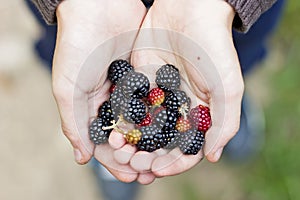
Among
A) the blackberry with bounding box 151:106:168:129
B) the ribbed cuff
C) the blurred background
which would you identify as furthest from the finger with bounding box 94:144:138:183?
the blurred background

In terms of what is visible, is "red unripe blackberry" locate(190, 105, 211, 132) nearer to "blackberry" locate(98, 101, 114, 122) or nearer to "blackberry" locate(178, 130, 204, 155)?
"blackberry" locate(178, 130, 204, 155)

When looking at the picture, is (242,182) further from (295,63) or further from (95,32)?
(95,32)

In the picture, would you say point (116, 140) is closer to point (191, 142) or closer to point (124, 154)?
point (124, 154)

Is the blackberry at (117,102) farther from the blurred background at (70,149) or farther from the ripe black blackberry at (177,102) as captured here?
the blurred background at (70,149)

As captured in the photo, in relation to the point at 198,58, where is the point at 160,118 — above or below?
below

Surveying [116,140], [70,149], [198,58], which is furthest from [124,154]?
[70,149]

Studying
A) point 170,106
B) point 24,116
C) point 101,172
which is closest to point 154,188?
point 101,172

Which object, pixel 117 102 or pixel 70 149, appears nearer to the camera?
pixel 117 102

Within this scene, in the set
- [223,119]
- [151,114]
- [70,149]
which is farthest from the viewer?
[70,149]

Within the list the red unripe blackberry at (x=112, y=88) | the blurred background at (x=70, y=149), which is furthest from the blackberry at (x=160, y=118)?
the blurred background at (x=70, y=149)
